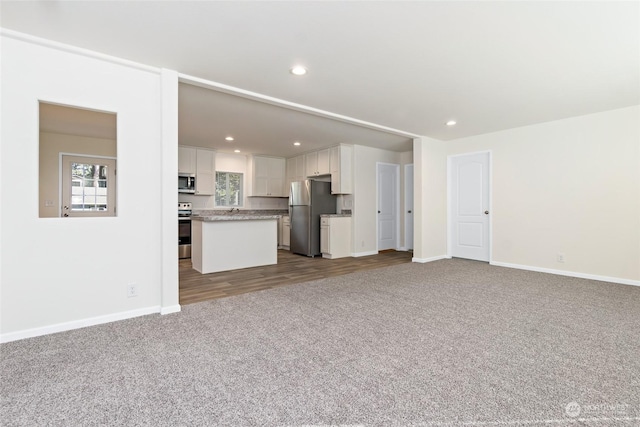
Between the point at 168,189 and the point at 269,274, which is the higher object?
the point at 168,189

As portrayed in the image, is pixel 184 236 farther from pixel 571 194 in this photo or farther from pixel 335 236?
pixel 571 194

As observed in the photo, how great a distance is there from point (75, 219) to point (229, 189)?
5104 millimetres

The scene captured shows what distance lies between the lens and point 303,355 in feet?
6.89

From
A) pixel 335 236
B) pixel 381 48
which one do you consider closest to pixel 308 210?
pixel 335 236

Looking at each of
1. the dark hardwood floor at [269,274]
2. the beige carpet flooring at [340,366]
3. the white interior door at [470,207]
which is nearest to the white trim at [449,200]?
the white interior door at [470,207]

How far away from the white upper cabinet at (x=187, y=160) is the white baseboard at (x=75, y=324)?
4.33 m

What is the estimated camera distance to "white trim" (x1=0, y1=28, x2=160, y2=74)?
2.29 meters

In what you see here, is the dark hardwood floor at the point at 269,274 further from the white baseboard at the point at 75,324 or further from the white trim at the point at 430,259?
the white baseboard at the point at 75,324

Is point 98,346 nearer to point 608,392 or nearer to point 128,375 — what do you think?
point 128,375

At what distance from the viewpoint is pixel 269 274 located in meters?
4.67

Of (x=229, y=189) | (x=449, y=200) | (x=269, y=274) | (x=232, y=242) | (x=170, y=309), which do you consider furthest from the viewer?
(x=229, y=189)

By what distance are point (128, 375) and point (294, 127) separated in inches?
160

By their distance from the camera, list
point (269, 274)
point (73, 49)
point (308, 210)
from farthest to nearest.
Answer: point (308, 210), point (269, 274), point (73, 49)

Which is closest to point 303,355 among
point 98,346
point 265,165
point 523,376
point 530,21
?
point 523,376
